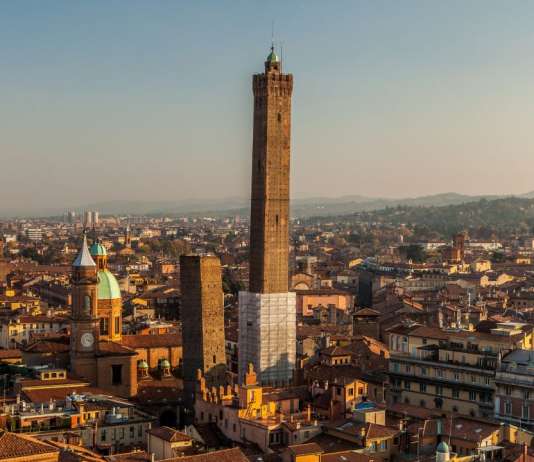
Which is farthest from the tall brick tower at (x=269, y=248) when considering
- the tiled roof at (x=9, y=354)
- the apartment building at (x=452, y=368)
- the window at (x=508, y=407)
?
the window at (x=508, y=407)

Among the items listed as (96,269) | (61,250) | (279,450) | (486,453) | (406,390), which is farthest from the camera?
(61,250)

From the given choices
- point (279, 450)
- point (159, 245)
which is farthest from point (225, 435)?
point (159, 245)

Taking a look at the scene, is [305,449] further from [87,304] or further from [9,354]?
[9,354]

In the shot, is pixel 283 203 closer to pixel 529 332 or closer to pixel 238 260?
pixel 529 332

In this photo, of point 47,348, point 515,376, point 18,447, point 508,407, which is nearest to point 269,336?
point 47,348

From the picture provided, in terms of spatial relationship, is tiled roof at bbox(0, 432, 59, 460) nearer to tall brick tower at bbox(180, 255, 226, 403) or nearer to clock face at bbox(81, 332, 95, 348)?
tall brick tower at bbox(180, 255, 226, 403)

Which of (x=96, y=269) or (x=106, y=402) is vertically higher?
(x=96, y=269)

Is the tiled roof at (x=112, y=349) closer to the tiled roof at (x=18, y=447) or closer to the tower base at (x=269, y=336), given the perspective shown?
the tower base at (x=269, y=336)
